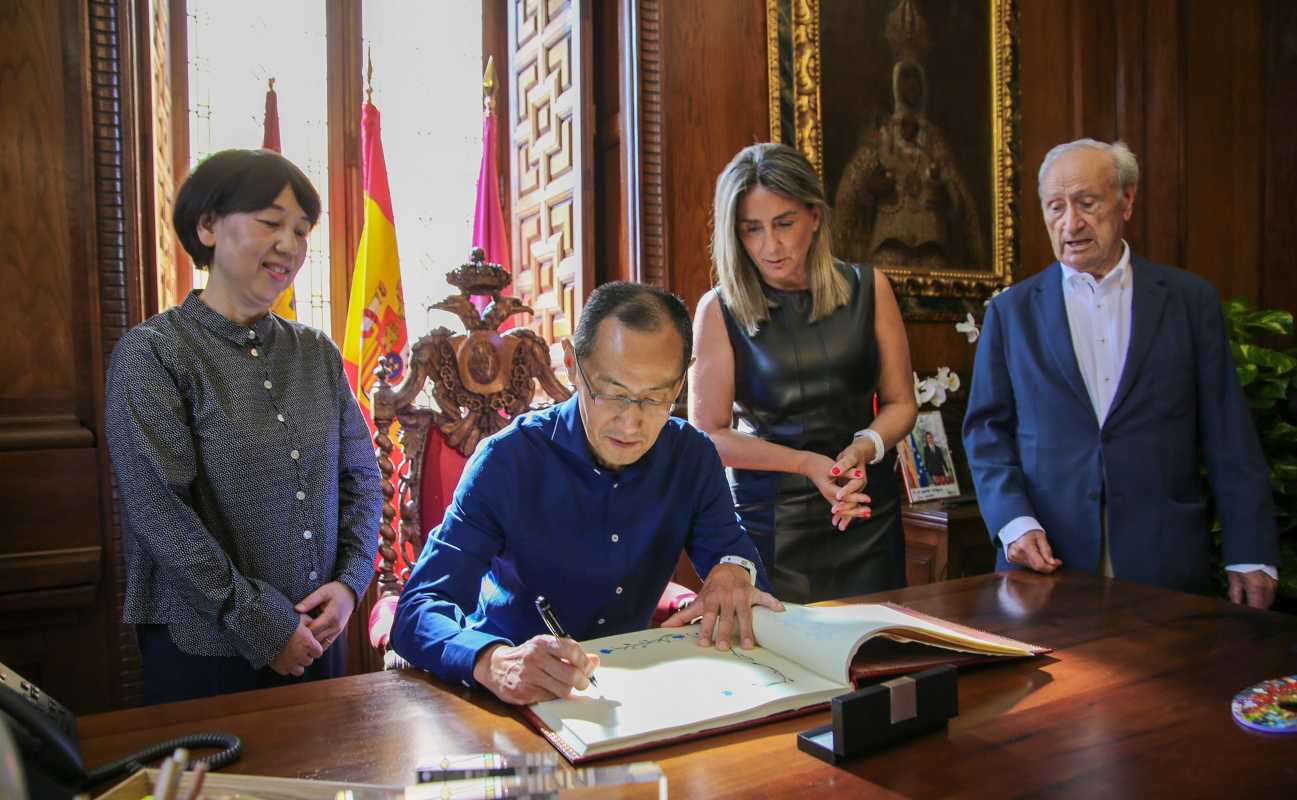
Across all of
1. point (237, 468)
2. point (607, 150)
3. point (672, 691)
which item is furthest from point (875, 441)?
point (607, 150)

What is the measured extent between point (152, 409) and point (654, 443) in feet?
2.95

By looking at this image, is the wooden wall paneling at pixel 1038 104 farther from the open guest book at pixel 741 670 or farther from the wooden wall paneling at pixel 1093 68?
the open guest book at pixel 741 670

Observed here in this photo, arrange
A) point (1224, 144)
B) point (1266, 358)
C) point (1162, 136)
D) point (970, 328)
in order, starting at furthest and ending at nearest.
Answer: point (1224, 144)
point (1162, 136)
point (970, 328)
point (1266, 358)

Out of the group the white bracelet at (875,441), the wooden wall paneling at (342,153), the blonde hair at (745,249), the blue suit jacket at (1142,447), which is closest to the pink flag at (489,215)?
the wooden wall paneling at (342,153)

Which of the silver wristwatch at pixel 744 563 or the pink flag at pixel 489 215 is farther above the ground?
the pink flag at pixel 489 215

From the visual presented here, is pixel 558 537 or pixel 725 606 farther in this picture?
pixel 558 537

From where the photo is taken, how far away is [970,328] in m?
3.61

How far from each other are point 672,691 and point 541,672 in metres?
0.17

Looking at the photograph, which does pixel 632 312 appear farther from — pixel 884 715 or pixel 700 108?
pixel 700 108

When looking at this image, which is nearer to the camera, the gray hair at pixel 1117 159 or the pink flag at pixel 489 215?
the gray hair at pixel 1117 159

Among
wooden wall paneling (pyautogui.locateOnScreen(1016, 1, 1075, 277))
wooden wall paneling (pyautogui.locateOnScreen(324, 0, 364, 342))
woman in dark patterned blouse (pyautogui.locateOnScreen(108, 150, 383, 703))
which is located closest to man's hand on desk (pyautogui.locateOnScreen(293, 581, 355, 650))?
woman in dark patterned blouse (pyautogui.locateOnScreen(108, 150, 383, 703))

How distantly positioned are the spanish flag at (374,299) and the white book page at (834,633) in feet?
6.56

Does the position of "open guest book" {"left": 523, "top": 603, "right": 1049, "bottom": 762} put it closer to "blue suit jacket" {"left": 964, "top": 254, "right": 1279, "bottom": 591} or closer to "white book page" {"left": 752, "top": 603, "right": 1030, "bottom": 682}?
"white book page" {"left": 752, "top": 603, "right": 1030, "bottom": 682}

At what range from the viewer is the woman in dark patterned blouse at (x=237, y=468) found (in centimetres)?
157
